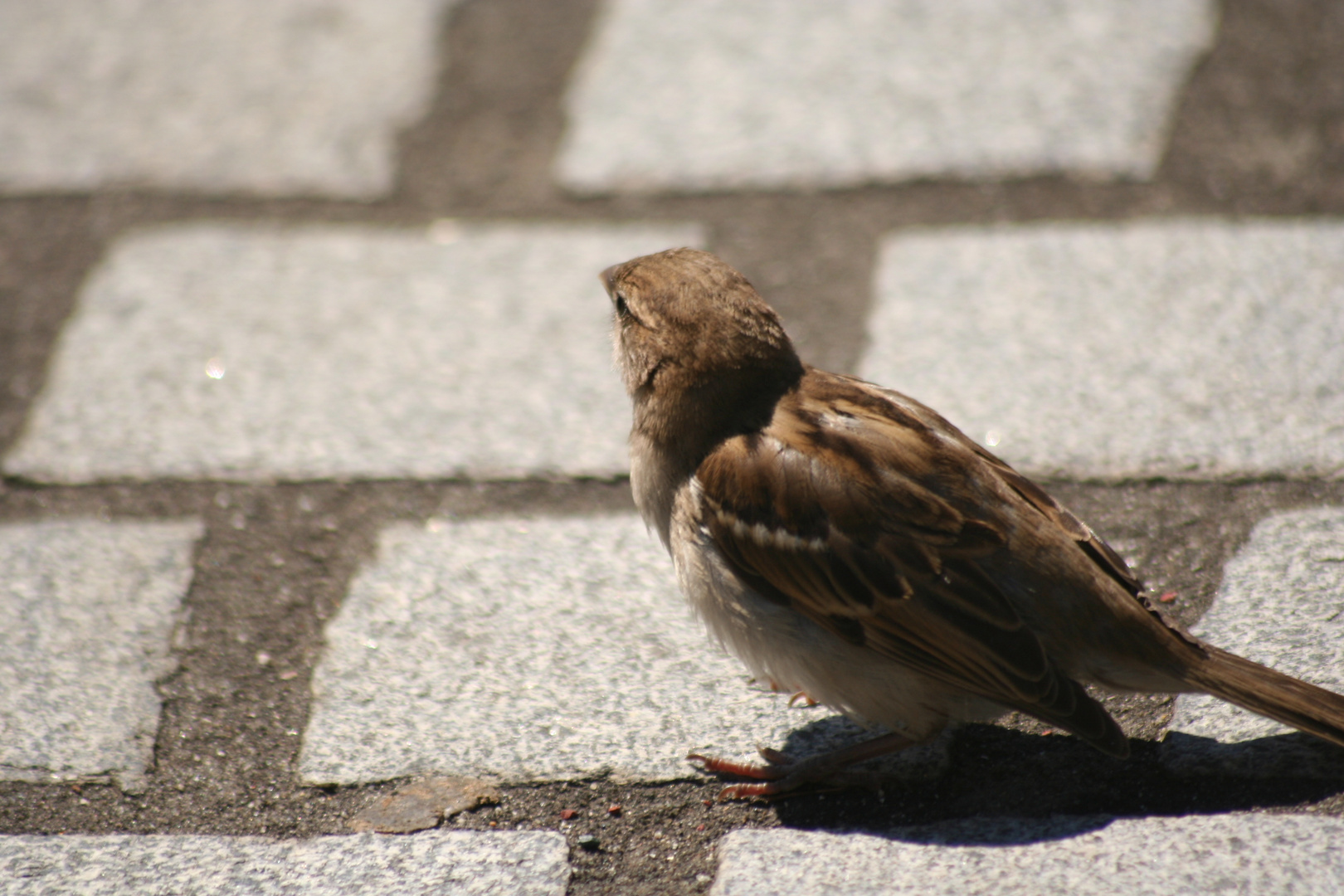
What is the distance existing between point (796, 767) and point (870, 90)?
2578mm

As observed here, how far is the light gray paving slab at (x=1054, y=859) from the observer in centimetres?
206

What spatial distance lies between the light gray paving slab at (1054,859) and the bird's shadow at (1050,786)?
14mm

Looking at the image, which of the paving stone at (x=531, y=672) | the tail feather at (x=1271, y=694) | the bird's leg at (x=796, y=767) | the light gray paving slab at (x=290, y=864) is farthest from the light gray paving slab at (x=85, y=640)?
the tail feather at (x=1271, y=694)

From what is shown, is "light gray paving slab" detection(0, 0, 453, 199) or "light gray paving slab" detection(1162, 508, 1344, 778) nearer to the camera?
"light gray paving slab" detection(1162, 508, 1344, 778)

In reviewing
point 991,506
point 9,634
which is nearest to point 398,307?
point 9,634

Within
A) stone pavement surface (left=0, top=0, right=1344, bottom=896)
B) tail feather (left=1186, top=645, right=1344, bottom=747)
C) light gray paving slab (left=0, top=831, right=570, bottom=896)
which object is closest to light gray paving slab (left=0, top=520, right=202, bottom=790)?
stone pavement surface (left=0, top=0, right=1344, bottom=896)

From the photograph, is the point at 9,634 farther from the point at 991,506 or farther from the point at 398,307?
the point at 991,506

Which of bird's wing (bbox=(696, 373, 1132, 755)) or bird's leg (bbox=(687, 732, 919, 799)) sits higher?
bird's wing (bbox=(696, 373, 1132, 755))

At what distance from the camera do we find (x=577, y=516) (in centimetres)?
314

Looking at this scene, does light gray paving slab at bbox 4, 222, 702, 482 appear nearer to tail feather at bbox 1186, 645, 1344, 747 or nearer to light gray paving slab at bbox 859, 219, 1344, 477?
light gray paving slab at bbox 859, 219, 1344, 477

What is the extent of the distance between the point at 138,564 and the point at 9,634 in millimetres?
285

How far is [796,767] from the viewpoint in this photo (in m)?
2.45

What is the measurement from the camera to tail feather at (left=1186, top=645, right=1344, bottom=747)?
7.30 feet

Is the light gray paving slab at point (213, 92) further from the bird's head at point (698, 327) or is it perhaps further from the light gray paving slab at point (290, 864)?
the light gray paving slab at point (290, 864)
